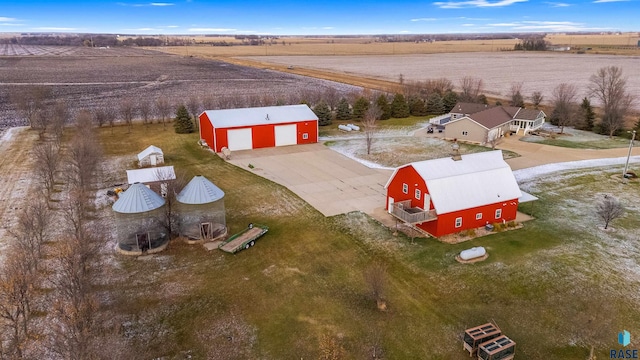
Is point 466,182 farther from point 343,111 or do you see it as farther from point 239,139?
point 343,111

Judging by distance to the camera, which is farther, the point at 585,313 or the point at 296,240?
the point at 296,240

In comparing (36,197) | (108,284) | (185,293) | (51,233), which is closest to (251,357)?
(185,293)

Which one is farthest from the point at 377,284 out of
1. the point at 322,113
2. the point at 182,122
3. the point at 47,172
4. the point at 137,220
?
the point at 322,113

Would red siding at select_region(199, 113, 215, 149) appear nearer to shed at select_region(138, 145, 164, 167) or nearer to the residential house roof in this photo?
shed at select_region(138, 145, 164, 167)

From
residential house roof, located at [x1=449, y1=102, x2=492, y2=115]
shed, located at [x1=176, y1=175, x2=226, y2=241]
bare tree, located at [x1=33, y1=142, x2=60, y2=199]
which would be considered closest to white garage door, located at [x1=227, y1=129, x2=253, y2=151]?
bare tree, located at [x1=33, y1=142, x2=60, y2=199]

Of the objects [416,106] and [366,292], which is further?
[416,106]

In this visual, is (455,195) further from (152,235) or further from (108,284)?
(108,284)
